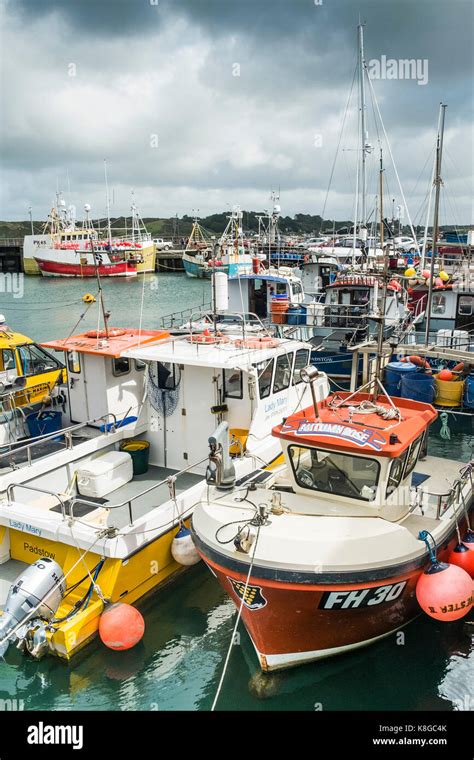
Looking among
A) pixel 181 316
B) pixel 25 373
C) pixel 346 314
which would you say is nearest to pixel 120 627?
pixel 25 373

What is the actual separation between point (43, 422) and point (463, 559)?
7.51m

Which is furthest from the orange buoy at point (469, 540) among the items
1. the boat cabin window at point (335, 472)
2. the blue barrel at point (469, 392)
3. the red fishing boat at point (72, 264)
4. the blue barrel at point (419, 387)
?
the red fishing boat at point (72, 264)

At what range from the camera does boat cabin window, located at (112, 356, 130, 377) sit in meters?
10.1

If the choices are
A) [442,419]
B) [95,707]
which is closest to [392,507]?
[95,707]

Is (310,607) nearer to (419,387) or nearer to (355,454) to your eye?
(355,454)

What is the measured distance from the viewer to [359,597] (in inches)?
248

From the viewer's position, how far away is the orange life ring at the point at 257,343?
995 centimetres

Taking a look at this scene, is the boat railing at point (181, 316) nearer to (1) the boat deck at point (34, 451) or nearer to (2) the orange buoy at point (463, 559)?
(1) the boat deck at point (34, 451)

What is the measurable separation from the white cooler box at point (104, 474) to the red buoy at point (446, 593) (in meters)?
4.93

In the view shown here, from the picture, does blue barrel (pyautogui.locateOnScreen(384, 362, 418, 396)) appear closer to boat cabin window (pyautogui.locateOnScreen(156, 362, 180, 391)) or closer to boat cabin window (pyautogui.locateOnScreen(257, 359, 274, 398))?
boat cabin window (pyautogui.locateOnScreen(257, 359, 274, 398))

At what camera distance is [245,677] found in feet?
22.3
